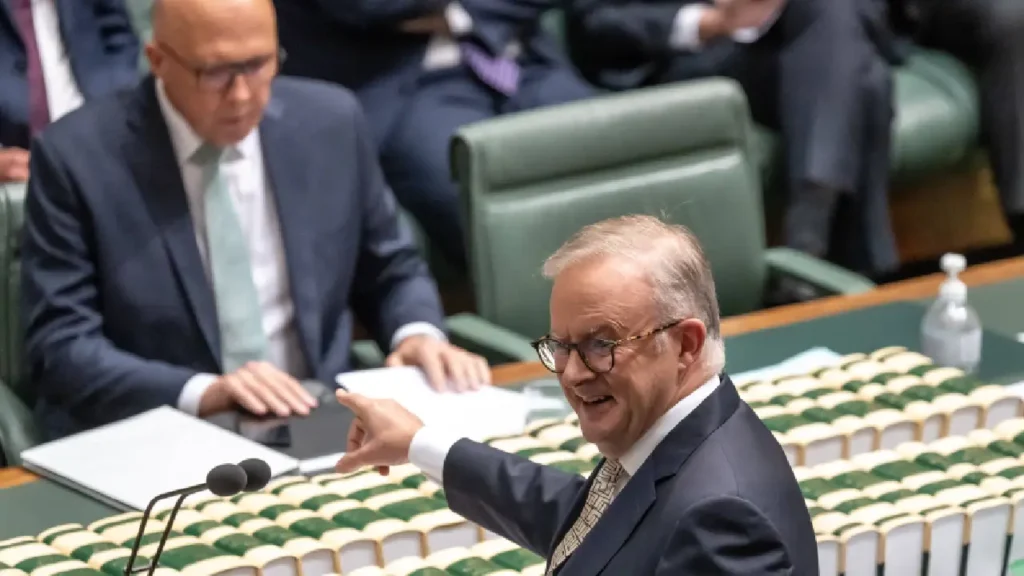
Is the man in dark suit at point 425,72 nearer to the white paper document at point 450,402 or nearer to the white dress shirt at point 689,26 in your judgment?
the white dress shirt at point 689,26

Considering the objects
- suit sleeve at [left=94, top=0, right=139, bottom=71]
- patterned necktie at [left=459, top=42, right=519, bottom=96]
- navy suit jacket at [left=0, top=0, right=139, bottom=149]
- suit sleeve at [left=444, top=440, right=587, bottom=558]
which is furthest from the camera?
patterned necktie at [left=459, top=42, right=519, bottom=96]

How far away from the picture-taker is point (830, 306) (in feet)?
8.61

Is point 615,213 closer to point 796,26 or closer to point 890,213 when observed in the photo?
point 796,26

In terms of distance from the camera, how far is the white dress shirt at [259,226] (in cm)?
258

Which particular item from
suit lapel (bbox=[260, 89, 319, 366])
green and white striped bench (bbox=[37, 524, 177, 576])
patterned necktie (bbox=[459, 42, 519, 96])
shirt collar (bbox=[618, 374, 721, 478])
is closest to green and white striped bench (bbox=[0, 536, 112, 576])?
green and white striped bench (bbox=[37, 524, 177, 576])

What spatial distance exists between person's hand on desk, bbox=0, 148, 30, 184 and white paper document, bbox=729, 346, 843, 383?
1.45 m

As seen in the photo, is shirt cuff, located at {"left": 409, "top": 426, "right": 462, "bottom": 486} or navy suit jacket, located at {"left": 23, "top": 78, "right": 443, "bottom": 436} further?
navy suit jacket, located at {"left": 23, "top": 78, "right": 443, "bottom": 436}

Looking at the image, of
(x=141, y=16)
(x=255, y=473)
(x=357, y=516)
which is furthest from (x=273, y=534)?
(x=141, y=16)

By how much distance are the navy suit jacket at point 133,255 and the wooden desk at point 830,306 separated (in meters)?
0.36

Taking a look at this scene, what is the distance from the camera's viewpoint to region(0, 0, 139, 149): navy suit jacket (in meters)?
3.33

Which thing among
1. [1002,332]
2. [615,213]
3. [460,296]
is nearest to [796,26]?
[460,296]

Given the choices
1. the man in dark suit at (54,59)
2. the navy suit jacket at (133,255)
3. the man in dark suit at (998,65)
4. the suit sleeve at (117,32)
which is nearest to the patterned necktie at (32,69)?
the man in dark suit at (54,59)

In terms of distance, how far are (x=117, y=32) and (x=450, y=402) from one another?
64.2 inches

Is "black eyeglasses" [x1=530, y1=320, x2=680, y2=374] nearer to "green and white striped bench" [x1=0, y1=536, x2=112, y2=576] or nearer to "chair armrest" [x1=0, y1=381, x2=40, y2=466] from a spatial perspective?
"green and white striped bench" [x1=0, y1=536, x2=112, y2=576]
